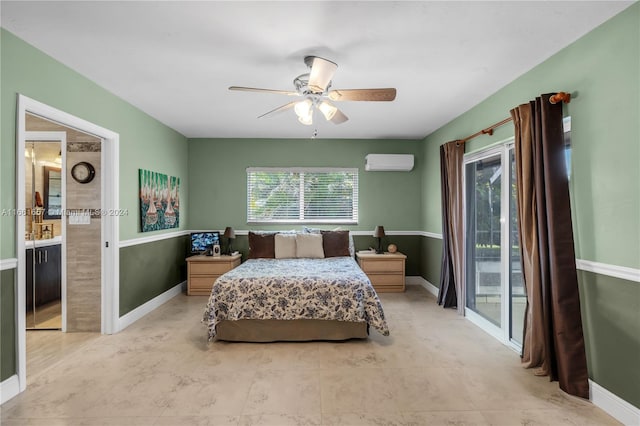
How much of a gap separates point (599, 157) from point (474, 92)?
1.51m

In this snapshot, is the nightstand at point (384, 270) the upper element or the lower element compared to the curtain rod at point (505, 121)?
lower

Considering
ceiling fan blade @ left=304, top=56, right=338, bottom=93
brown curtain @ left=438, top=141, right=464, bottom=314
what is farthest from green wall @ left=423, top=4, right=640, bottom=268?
ceiling fan blade @ left=304, top=56, right=338, bottom=93

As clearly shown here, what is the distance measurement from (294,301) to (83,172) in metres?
2.66

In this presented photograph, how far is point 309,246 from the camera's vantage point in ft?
15.7

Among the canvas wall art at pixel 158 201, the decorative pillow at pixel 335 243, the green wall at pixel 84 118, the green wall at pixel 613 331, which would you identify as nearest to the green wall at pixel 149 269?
the green wall at pixel 84 118

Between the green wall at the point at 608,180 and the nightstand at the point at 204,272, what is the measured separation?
4178 mm

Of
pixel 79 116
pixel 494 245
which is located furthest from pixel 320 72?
pixel 494 245

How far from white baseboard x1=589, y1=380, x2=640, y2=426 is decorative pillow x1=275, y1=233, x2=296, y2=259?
341cm

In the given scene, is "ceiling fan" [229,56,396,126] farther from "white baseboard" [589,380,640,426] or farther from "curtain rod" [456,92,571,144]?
"white baseboard" [589,380,640,426]

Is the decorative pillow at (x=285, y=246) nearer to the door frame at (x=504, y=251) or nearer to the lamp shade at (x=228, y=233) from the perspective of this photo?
the lamp shade at (x=228, y=233)

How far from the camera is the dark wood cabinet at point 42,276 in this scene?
3838 millimetres

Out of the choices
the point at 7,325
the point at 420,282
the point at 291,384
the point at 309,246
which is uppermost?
the point at 309,246

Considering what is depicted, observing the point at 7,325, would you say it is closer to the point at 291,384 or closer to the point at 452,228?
the point at 291,384

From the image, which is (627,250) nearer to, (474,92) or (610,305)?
(610,305)
